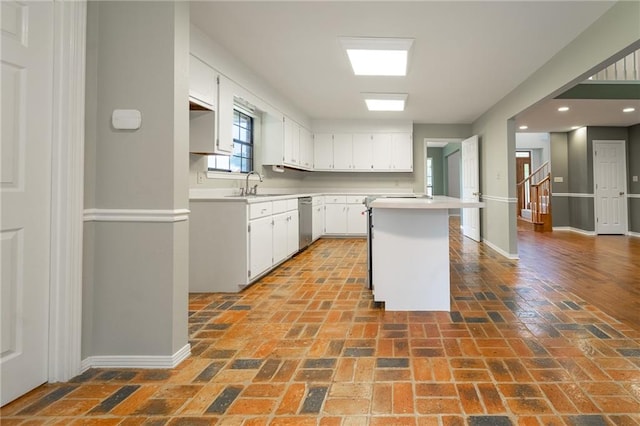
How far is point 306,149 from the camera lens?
261 inches

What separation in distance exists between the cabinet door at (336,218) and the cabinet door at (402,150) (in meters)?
1.47

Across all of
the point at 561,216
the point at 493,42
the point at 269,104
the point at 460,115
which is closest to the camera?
the point at 493,42

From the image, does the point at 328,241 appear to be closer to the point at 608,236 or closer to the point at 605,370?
the point at 605,370

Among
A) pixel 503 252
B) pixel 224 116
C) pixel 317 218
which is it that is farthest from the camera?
pixel 317 218

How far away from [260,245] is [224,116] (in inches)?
54.5

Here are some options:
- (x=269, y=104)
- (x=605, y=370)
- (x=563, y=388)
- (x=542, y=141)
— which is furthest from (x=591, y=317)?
(x=542, y=141)

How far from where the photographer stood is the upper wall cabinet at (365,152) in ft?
23.1

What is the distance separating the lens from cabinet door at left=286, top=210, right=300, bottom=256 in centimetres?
465

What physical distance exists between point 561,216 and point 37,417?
967 cm

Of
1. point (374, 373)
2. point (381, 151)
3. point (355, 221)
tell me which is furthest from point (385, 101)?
point (374, 373)

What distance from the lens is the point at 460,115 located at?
6.48 m

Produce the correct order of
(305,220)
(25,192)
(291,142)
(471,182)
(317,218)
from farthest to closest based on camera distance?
(471,182) → (317,218) → (291,142) → (305,220) → (25,192)

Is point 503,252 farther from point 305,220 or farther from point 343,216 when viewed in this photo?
point 305,220

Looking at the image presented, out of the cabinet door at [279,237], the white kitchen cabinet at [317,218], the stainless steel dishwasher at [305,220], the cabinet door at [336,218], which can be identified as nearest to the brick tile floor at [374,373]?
the cabinet door at [279,237]
